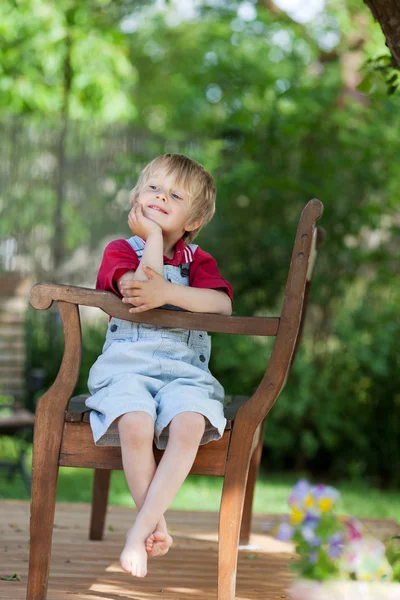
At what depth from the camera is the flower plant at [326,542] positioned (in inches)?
56.2

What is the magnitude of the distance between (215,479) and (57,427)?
3.63m

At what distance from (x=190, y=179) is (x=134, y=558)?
1066 mm

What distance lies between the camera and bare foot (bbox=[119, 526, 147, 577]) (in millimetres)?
1878

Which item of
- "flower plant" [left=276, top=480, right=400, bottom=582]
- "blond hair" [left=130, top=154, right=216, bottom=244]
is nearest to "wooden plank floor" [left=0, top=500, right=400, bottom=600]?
"flower plant" [left=276, top=480, right=400, bottom=582]

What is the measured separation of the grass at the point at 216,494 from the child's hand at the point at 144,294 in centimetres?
264

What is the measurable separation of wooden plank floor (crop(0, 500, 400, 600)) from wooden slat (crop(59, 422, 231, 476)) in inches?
15.3

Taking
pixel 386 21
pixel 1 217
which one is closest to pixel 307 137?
pixel 1 217

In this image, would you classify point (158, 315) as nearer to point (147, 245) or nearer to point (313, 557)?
point (147, 245)

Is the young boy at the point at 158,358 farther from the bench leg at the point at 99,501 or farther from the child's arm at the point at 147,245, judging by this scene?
the bench leg at the point at 99,501

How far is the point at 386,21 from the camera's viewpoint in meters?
2.37

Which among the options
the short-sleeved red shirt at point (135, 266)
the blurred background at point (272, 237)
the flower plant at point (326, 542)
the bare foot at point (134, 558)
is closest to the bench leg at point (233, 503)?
the bare foot at point (134, 558)

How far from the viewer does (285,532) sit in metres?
1.43

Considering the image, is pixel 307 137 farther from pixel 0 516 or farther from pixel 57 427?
pixel 57 427

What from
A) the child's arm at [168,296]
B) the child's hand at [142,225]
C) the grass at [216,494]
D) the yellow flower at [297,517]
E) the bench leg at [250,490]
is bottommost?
the grass at [216,494]
